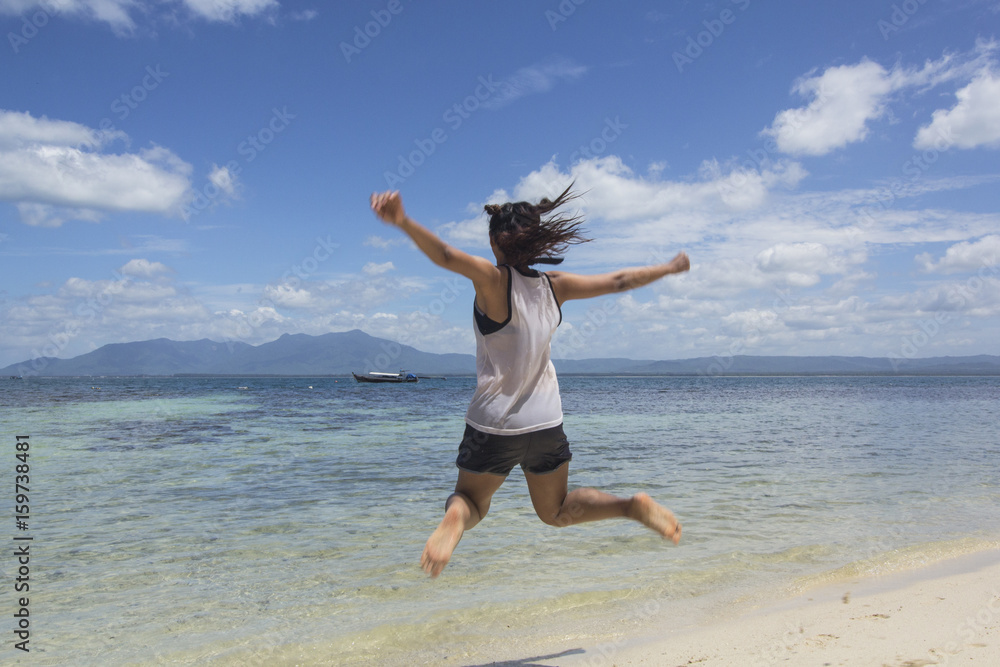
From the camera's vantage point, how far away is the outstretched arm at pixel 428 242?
2527 mm

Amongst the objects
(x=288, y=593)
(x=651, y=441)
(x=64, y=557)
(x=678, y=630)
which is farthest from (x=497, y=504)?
(x=651, y=441)

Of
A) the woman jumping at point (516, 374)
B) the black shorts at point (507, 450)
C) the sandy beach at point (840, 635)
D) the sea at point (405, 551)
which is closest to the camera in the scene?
the woman jumping at point (516, 374)

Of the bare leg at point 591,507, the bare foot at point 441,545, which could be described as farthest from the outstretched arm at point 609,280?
the bare foot at point 441,545

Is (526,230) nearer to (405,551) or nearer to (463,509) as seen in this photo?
(463,509)

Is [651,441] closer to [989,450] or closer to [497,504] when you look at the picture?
[989,450]

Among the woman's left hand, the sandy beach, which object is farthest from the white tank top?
the sandy beach

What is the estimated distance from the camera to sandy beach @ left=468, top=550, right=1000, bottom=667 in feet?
11.7

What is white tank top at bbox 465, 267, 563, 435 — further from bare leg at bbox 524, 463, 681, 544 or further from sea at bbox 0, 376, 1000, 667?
sea at bbox 0, 376, 1000, 667

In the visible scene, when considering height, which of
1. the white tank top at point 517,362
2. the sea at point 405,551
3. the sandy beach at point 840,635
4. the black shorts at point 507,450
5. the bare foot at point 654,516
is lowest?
the sea at point 405,551

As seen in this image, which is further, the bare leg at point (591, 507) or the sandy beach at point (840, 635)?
the sandy beach at point (840, 635)

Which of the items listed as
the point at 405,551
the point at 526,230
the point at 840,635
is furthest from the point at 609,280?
the point at 405,551

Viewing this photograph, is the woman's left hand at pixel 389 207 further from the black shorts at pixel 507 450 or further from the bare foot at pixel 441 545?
the bare foot at pixel 441 545

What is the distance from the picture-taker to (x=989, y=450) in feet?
47.3

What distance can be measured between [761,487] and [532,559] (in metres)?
5.16
